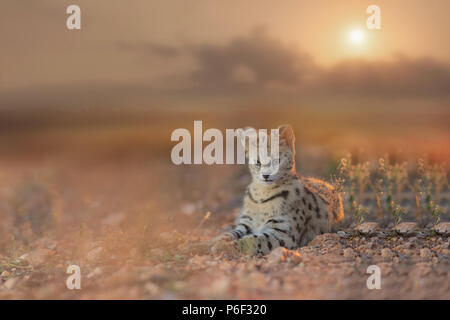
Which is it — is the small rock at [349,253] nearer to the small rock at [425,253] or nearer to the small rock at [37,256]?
the small rock at [425,253]

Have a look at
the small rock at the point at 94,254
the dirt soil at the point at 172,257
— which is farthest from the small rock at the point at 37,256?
the small rock at the point at 94,254

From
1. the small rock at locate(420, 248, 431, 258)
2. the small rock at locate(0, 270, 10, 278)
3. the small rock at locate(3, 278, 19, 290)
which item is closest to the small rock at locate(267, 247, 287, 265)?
the small rock at locate(420, 248, 431, 258)

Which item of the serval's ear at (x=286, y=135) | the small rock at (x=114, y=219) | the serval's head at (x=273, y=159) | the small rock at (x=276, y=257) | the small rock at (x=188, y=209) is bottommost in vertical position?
the small rock at (x=276, y=257)

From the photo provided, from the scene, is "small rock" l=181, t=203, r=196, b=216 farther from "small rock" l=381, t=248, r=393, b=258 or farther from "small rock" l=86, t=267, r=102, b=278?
"small rock" l=381, t=248, r=393, b=258

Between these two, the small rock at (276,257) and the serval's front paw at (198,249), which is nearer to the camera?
the small rock at (276,257)

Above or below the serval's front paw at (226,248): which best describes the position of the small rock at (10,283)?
below

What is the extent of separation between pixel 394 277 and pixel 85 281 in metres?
3.74

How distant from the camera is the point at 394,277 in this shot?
501 centimetres

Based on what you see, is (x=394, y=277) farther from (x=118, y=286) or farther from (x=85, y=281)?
(x=85, y=281)

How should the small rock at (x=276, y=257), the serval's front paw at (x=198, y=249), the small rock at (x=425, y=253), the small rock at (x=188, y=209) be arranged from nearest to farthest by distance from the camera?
the small rock at (x=276, y=257) < the small rock at (x=425, y=253) < the serval's front paw at (x=198, y=249) < the small rock at (x=188, y=209)

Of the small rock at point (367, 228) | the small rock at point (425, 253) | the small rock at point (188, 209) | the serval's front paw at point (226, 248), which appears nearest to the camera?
the small rock at point (425, 253)

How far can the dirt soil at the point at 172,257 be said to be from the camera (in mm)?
4766

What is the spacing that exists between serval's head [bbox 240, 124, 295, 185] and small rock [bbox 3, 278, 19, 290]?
3.78m

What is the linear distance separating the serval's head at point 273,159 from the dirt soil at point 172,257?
1132 mm
